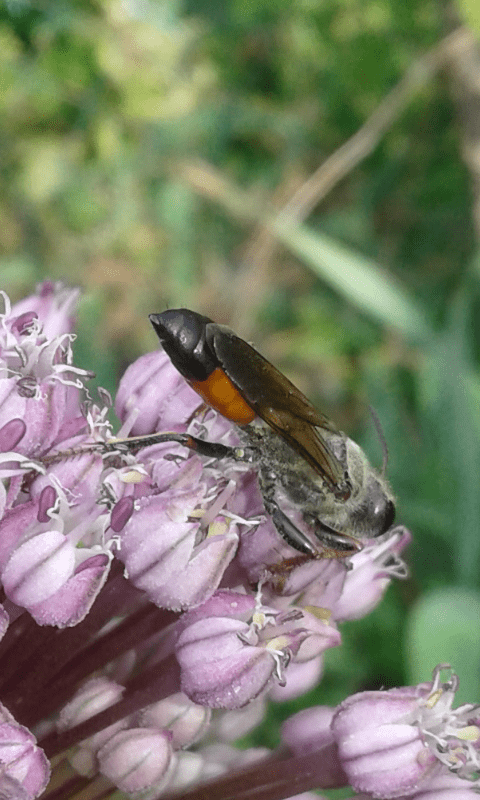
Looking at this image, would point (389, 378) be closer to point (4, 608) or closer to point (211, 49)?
point (211, 49)

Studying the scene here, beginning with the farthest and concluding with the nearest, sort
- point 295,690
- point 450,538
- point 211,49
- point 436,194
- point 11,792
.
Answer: point 436,194 → point 211,49 → point 450,538 → point 295,690 → point 11,792

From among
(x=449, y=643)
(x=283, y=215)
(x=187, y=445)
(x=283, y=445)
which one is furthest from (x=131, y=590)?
(x=283, y=215)

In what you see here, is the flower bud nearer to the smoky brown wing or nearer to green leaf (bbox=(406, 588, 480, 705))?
the smoky brown wing

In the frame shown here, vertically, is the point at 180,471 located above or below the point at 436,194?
above

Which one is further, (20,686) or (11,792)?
(20,686)

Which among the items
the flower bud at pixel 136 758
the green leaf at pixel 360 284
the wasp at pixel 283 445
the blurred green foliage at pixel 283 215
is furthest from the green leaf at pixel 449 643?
the flower bud at pixel 136 758

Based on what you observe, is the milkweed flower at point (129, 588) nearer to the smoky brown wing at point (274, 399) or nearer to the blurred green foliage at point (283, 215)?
the smoky brown wing at point (274, 399)

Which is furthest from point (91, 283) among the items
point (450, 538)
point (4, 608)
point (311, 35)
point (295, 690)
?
point (4, 608)
